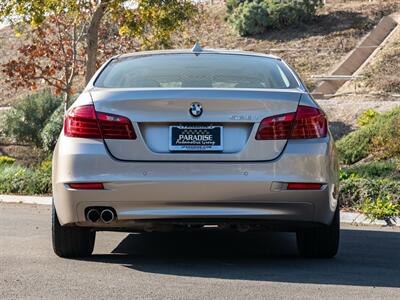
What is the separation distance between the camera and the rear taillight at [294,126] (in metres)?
7.42

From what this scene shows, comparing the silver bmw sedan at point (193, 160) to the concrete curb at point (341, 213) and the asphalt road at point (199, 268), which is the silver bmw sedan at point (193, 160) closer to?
the asphalt road at point (199, 268)

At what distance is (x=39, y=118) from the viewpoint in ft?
79.0

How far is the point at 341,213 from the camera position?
11.2 metres

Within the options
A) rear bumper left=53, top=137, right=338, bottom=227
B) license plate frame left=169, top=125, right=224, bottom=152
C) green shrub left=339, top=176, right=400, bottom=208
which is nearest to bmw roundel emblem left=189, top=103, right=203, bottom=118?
license plate frame left=169, top=125, right=224, bottom=152

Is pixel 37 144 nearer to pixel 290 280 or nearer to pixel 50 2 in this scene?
pixel 50 2

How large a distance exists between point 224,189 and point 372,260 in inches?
63.8

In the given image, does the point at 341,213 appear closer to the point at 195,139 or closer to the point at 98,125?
the point at 195,139

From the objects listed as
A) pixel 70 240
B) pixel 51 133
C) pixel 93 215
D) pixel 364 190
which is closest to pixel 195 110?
pixel 93 215

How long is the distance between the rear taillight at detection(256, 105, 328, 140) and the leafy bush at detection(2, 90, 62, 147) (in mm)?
16450

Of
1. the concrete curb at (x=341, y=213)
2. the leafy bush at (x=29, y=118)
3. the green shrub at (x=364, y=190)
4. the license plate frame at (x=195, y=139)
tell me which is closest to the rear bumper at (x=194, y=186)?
the license plate frame at (x=195, y=139)

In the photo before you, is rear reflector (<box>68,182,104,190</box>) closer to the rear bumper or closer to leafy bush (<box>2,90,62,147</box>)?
the rear bumper

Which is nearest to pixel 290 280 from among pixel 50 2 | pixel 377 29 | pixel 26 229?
pixel 26 229

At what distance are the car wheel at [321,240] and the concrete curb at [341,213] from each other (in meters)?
2.64

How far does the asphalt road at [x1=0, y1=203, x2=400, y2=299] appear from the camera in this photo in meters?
6.75
